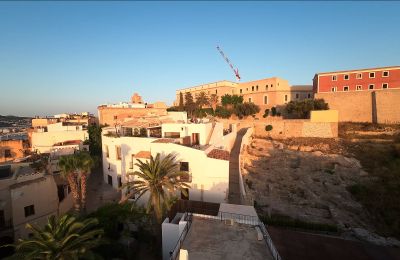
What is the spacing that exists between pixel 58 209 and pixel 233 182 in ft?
55.7

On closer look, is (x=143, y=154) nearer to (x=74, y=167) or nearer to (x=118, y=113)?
(x=74, y=167)

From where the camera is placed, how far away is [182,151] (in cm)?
2222

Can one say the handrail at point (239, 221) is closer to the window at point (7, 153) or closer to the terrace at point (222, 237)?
the terrace at point (222, 237)

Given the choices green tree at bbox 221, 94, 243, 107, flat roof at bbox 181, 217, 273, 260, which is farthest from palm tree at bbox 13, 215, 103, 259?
green tree at bbox 221, 94, 243, 107

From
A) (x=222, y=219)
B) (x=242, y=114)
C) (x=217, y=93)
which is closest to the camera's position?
(x=222, y=219)

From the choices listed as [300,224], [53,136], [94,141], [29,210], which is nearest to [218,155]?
[300,224]

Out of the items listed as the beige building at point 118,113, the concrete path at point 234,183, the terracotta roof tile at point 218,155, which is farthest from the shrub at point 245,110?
the terracotta roof tile at point 218,155

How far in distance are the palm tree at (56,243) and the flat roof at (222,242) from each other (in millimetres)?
4750

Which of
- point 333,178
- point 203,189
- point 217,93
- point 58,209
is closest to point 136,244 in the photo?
point 203,189

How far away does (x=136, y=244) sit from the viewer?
673 inches

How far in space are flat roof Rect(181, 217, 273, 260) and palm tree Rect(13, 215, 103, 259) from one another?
4.75 metres

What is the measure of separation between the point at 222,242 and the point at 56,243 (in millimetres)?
7527

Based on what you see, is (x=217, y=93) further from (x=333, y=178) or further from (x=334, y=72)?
(x=333, y=178)

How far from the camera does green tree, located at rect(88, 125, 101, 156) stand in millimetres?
36656
